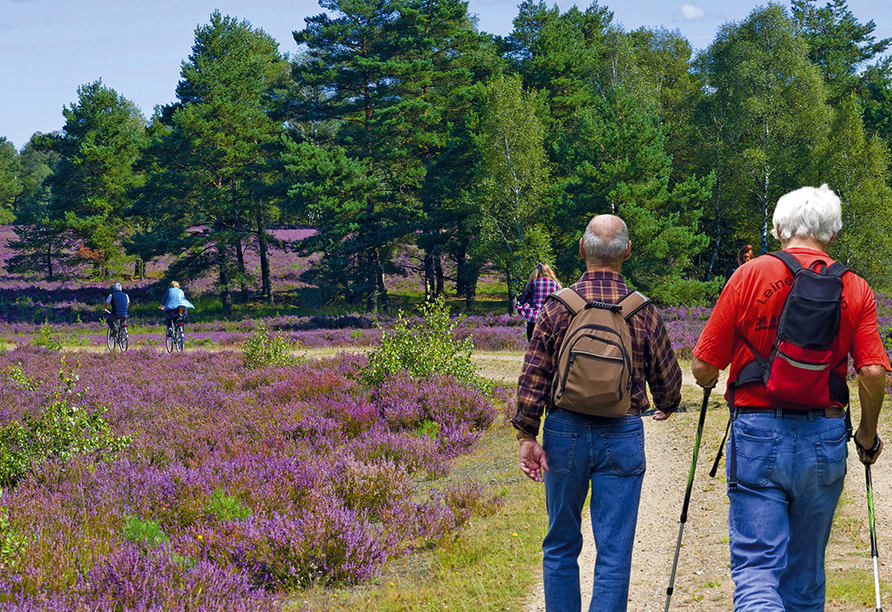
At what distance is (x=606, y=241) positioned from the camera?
357 cm

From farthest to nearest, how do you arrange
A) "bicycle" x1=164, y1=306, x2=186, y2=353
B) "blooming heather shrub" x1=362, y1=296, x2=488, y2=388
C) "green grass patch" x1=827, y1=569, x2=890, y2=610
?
"bicycle" x1=164, y1=306, x2=186, y2=353 < "blooming heather shrub" x1=362, y1=296, x2=488, y2=388 < "green grass patch" x1=827, y1=569, x2=890, y2=610

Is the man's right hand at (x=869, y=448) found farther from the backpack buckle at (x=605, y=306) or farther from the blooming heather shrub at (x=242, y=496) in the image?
the blooming heather shrub at (x=242, y=496)

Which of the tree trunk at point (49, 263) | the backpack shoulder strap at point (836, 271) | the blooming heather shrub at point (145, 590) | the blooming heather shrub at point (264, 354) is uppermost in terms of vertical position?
the tree trunk at point (49, 263)

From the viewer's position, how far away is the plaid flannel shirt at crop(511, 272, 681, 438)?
3.50 meters

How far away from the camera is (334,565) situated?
529 centimetres

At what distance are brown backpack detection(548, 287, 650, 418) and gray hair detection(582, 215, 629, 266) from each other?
0.25 metres

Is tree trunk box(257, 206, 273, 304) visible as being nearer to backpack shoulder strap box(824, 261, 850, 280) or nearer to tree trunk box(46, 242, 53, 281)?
tree trunk box(46, 242, 53, 281)

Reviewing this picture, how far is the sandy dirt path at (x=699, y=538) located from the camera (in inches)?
189

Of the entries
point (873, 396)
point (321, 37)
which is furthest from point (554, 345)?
point (321, 37)

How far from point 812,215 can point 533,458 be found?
1.66 m

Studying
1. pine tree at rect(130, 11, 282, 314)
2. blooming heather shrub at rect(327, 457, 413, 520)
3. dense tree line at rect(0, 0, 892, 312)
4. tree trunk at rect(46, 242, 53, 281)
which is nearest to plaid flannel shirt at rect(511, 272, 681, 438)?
blooming heather shrub at rect(327, 457, 413, 520)

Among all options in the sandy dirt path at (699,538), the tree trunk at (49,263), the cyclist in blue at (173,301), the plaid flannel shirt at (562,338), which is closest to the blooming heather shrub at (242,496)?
the sandy dirt path at (699,538)

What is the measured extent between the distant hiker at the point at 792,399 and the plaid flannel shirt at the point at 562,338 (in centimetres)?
35

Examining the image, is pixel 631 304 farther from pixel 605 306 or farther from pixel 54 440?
pixel 54 440
